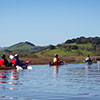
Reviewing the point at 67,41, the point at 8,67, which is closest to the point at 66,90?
the point at 8,67

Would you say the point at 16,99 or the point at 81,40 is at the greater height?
the point at 81,40

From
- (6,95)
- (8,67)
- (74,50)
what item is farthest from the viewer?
(74,50)

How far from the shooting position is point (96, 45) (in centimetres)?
11794

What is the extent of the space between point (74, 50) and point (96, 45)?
12.9 meters

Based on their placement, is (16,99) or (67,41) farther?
(67,41)

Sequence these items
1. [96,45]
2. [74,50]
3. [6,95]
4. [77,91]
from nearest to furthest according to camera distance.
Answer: [6,95] → [77,91] → [74,50] → [96,45]

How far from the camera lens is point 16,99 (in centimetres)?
1470

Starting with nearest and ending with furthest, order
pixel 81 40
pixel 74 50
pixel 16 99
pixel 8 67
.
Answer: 1. pixel 16 99
2. pixel 8 67
3. pixel 74 50
4. pixel 81 40

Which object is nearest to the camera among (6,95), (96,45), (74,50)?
(6,95)

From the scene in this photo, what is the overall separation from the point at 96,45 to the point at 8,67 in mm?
82120

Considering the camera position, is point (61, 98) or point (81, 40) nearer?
point (61, 98)

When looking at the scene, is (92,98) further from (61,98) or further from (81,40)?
(81,40)

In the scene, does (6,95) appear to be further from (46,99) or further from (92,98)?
(92,98)

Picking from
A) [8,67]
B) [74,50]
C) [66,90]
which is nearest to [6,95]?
[66,90]
